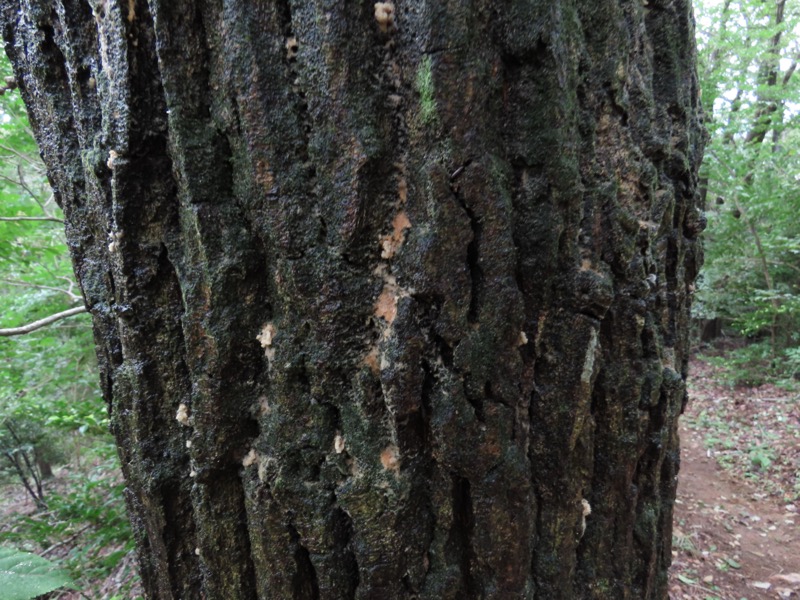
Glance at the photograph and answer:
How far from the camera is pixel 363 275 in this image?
3.10 ft

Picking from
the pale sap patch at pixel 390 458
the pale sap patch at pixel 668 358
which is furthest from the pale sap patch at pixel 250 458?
the pale sap patch at pixel 668 358

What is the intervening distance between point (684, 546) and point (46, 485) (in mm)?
7744

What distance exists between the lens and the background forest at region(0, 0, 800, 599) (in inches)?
132

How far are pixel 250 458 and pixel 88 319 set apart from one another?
452 centimetres

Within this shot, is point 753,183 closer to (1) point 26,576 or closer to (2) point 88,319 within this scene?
(1) point 26,576

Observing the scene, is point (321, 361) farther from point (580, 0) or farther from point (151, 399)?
point (580, 0)

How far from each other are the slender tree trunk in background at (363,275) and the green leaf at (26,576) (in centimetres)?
25

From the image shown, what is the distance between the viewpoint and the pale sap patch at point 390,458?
0.97 metres

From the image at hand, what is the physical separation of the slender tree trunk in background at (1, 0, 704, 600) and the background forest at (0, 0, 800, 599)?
68 centimetres

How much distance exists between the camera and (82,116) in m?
1.12

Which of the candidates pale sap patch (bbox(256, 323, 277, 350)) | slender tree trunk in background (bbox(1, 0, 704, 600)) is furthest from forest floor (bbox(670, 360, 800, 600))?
pale sap patch (bbox(256, 323, 277, 350))

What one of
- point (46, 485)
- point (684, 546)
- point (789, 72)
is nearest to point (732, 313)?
point (789, 72)

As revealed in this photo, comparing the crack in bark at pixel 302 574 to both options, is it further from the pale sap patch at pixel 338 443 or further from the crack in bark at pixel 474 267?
the crack in bark at pixel 474 267

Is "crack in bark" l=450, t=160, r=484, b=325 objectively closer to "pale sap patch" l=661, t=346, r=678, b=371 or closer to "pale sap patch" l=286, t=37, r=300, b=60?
"pale sap patch" l=286, t=37, r=300, b=60
